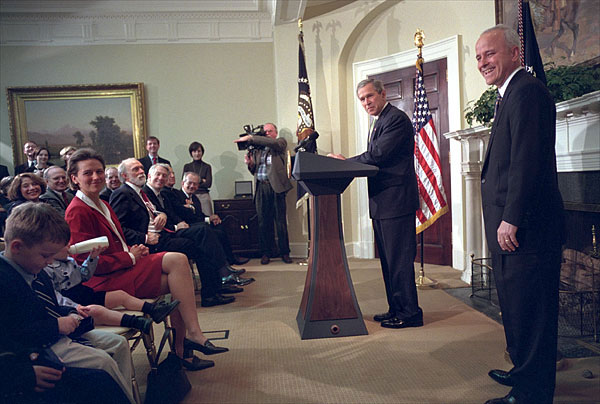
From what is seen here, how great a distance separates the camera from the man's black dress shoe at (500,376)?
7.29 ft

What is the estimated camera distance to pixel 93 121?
6770 millimetres

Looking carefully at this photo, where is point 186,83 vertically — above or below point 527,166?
above

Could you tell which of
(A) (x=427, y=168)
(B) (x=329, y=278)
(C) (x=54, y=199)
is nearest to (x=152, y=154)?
(C) (x=54, y=199)

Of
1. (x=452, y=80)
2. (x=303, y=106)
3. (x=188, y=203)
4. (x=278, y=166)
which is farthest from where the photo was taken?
(x=278, y=166)

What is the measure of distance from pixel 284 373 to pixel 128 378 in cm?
93

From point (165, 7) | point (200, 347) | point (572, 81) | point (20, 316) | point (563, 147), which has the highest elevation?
point (165, 7)

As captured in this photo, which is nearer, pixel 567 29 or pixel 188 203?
pixel 567 29

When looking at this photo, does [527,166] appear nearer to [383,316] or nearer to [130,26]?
[383,316]

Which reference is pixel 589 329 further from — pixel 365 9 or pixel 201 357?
pixel 365 9

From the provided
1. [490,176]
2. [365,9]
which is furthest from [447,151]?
[490,176]

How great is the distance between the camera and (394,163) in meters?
3.07

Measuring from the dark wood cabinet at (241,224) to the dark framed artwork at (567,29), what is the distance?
12.9 ft

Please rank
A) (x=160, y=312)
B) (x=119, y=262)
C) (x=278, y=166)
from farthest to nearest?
1. (x=278, y=166)
2. (x=119, y=262)
3. (x=160, y=312)

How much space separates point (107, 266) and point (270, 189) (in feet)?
12.6
